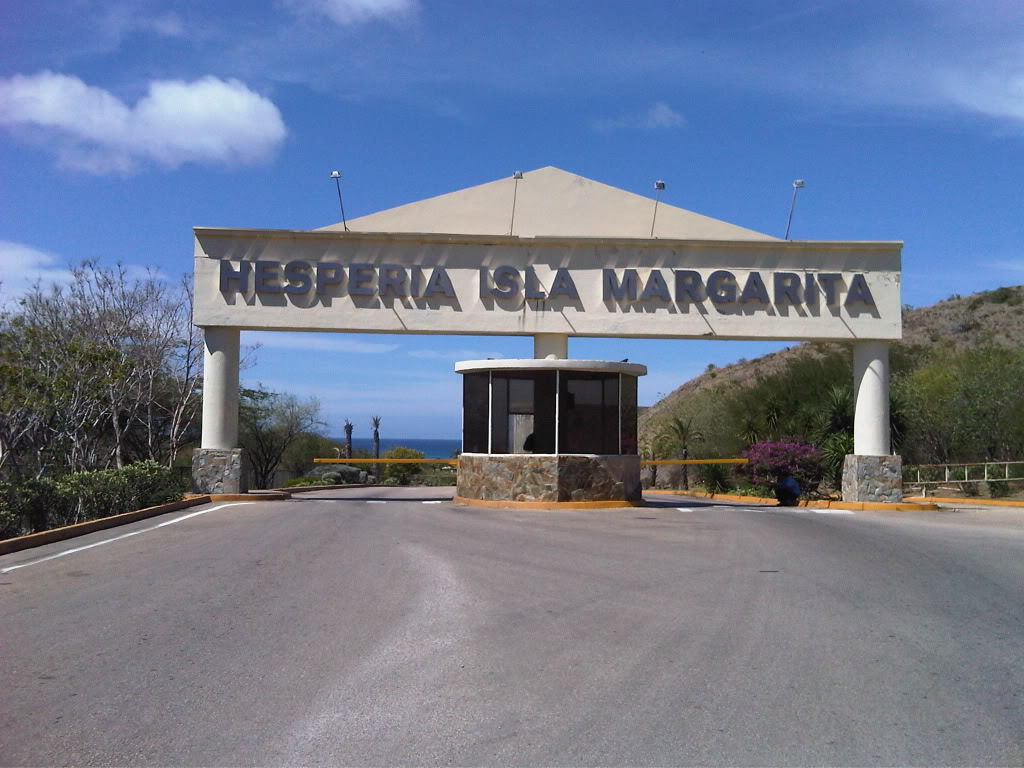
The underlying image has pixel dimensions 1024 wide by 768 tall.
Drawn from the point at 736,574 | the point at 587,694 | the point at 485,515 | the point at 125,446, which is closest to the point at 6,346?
the point at 485,515

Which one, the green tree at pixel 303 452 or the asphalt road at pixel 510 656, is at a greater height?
the green tree at pixel 303 452

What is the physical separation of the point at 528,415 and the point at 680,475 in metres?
23.3

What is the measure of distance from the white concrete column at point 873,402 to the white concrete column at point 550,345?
7523 millimetres

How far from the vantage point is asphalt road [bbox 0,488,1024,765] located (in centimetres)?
554

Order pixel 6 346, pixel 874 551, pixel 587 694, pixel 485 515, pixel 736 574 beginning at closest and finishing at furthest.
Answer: pixel 587 694, pixel 736 574, pixel 874 551, pixel 485 515, pixel 6 346

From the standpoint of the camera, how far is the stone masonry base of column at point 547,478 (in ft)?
73.7

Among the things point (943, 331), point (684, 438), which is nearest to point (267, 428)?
point (684, 438)

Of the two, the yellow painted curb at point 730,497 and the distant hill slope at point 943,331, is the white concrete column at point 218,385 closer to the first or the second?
the yellow painted curb at point 730,497

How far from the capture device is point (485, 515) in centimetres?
2017

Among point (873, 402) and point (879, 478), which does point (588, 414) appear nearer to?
point (873, 402)

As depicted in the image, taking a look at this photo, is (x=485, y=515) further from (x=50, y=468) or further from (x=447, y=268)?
(x=50, y=468)

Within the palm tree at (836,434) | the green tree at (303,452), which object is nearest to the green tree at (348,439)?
the green tree at (303,452)

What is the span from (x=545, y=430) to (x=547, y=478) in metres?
1.11

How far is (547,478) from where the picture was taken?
2247cm
